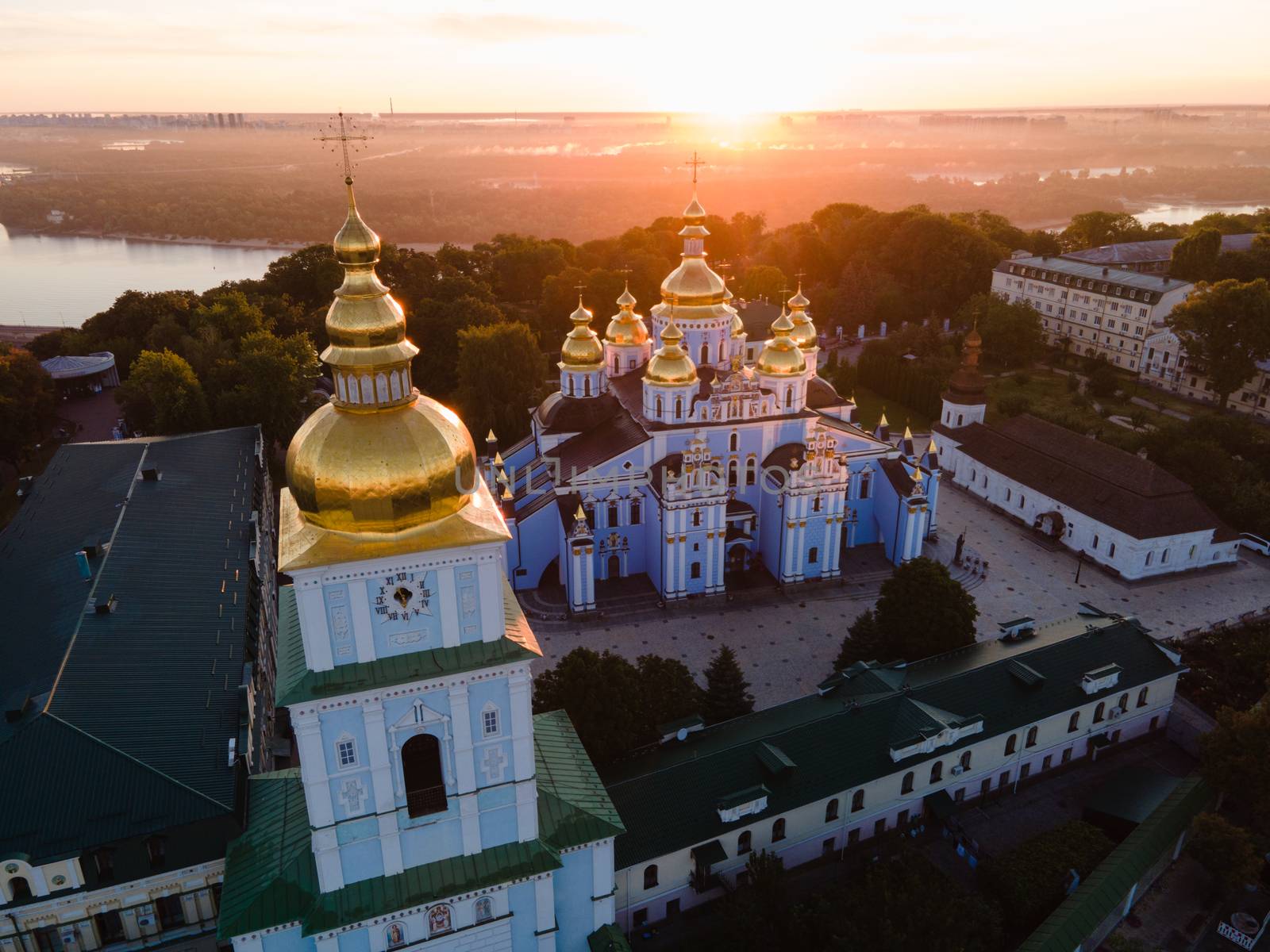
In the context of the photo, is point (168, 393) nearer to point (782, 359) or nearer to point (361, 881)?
point (782, 359)

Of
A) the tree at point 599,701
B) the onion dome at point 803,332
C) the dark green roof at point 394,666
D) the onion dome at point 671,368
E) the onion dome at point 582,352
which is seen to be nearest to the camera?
the dark green roof at point 394,666

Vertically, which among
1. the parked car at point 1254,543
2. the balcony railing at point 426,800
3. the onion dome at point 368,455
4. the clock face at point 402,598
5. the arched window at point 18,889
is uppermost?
the onion dome at point 368,455

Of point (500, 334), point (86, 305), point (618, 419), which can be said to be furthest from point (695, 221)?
point (86, 305)

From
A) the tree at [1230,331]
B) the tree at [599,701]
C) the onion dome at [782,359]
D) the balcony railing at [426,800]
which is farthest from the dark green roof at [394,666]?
the tree at [1230,331]

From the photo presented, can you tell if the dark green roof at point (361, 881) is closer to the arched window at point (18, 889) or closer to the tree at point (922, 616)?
the arched window at point (18, 889)

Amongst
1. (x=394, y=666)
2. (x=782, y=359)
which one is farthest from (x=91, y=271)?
(x=394, y=666)

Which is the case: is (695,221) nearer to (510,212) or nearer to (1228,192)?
(510,212)
